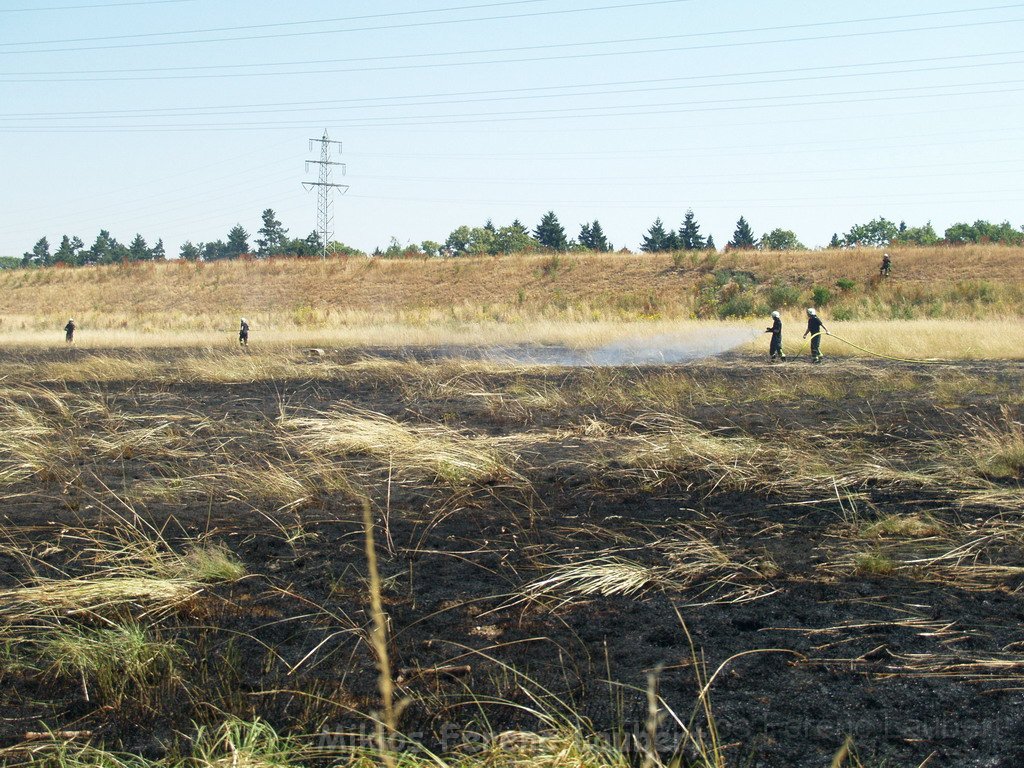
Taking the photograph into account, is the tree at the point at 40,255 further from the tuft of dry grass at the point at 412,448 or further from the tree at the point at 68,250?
the tuft of dry grass at the point at 412,448

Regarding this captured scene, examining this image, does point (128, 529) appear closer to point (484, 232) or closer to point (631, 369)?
point (631, 369)

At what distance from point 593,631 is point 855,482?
340cm

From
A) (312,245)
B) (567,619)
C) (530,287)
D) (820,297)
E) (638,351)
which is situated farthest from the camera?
(312,245)

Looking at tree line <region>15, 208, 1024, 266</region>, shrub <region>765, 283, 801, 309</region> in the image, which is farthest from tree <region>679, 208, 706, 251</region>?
shrub <region>765, 283, 801, 309</region>

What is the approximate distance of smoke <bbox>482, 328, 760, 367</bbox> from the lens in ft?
68.2

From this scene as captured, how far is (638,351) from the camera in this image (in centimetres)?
2286

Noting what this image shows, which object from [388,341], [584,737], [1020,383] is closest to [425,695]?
[584,737]

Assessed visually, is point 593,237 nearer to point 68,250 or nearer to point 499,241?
point 499,241

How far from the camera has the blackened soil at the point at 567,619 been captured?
9.87 ft

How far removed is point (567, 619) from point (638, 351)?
759 inches

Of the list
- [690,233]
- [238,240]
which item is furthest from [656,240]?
[238,240]

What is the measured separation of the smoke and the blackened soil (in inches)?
516

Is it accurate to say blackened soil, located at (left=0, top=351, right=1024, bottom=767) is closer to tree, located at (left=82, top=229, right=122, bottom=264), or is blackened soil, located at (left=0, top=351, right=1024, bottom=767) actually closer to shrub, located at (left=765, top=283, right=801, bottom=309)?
shrub, located at (left=765, top=283, right=801, bottom=309)

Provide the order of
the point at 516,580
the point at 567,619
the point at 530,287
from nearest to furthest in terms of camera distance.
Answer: the point at 567,619 < the point at 516,580 < the point at 530,287
